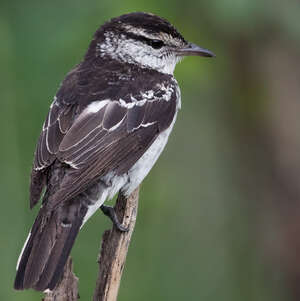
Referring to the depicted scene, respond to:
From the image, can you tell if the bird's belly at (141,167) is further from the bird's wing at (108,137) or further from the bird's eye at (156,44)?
the bird's eye at (156,44)

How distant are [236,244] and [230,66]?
174 centimetres

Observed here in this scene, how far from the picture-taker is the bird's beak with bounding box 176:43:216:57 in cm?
723

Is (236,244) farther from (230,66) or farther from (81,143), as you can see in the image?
(81,143)

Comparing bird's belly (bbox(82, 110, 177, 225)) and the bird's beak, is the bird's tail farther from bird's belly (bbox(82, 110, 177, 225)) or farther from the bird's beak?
the bird's beak

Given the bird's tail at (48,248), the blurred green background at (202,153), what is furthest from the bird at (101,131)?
the blurred green background at (202,153)

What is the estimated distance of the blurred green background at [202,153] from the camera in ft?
22.5

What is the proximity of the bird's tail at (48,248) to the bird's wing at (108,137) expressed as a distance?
15cm

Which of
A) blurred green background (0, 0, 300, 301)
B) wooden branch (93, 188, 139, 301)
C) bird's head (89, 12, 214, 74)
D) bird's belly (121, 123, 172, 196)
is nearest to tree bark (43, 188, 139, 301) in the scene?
wooden branch (93, 188, 139, 301)

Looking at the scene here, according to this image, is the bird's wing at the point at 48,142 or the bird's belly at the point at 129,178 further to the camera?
the bird's belly at the point at 129,178

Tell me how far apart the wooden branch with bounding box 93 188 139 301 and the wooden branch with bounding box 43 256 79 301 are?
0.85 ft

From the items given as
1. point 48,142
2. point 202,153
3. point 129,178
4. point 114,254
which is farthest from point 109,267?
point 202,153

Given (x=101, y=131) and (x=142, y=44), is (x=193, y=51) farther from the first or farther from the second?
(x=101, y=131)

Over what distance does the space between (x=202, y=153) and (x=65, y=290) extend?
10.6ft

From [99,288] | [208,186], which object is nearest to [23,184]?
[99,288]
